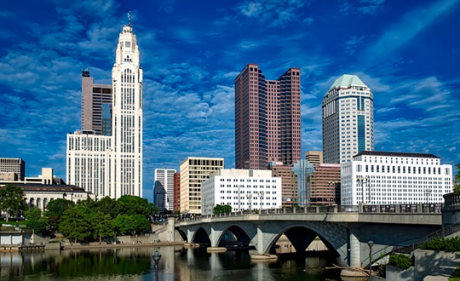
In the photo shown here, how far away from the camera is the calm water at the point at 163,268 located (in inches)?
2968

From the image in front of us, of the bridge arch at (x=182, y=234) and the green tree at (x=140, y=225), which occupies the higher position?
the green tree at (x=140, y=225)

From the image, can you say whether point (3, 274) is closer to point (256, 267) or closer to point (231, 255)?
point (256, 267)

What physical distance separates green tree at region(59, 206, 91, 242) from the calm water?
24511 millimetres

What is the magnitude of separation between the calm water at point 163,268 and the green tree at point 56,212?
44.8 meters

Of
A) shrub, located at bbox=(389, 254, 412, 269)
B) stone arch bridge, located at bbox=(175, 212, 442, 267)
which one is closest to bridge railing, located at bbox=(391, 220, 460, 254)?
shrub, located at bbox=(389, 254, 412, 269)

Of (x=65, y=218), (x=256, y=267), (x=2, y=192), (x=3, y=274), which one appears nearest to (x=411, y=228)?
(x=256, y=267)

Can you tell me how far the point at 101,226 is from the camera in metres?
144

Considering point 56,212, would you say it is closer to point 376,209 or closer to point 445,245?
point 376,209

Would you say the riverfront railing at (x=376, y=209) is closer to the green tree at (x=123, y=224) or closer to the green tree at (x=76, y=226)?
the green tree at (x=76, y=226)

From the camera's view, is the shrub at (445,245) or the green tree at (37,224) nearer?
the shrub at (445,245)

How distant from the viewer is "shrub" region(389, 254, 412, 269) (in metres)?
39.5

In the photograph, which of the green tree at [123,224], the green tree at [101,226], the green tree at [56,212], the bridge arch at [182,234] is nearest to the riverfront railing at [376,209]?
the green tree at [101,226]

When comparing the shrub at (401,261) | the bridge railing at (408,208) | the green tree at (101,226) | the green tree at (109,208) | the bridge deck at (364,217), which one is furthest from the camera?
the green tree at (109,208)

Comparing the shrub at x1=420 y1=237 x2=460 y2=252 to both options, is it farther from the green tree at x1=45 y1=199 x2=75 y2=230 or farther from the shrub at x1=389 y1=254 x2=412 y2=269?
the green tree at x1=45 y1=199 x2=75 y2=230
